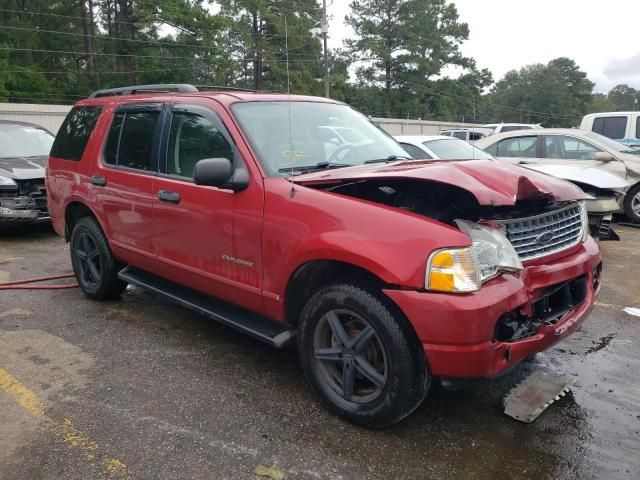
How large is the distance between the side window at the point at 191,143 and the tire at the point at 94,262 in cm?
133

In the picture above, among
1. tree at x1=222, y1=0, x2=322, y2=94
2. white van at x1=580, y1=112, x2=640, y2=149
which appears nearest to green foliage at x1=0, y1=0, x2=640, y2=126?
tree at x1=222, y1=0, x2=322, y2=94

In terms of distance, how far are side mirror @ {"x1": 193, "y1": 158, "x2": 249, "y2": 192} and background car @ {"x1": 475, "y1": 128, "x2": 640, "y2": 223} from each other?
6.70 m

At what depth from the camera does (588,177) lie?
634cm

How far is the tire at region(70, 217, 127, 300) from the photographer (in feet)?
15.4

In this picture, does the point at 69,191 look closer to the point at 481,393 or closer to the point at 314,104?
the point at 314,104

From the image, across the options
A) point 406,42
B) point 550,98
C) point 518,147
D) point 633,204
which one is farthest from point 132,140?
point 550,98

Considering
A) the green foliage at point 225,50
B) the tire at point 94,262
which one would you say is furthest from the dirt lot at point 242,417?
the green foliage at point 225,50

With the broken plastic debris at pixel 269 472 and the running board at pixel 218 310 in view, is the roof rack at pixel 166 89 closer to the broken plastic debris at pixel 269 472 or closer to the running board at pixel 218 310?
the running board at pixel 218 310

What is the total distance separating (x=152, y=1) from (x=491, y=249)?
3400 centimetres

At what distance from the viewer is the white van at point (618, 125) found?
11.6 m

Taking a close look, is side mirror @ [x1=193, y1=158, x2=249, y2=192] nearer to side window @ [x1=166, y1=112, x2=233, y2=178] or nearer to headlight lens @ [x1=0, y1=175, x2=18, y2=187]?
side window @ [x1=166, y1=112, x2=233, y2=178]

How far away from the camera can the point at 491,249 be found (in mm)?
2555

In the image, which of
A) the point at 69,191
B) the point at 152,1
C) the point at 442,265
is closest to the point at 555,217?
the point at 442,265

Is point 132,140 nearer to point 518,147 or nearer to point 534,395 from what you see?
point 534,395
